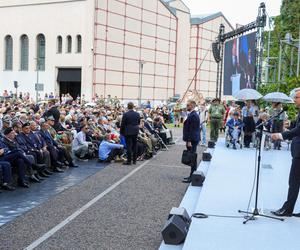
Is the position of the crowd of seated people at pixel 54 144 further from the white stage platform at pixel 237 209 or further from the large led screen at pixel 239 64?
the large led screen at pixel 239 64

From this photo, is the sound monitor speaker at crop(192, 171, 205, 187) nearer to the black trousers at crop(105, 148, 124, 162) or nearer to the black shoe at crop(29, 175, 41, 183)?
the black shoe at crop(29, 175, 41, 183)

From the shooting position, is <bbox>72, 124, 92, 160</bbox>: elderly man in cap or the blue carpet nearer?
the blue carpet

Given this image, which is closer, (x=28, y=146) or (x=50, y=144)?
(x=28, y=146)

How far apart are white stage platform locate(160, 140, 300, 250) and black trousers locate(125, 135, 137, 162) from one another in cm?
256

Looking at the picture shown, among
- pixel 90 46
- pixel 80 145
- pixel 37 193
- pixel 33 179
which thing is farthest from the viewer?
pixel 90 46

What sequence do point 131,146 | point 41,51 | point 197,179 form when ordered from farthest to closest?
point 41,51
point 131,146
point 197,179

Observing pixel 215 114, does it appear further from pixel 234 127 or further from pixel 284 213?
pixel 284 213

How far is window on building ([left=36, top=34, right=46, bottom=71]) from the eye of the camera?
1699 inches

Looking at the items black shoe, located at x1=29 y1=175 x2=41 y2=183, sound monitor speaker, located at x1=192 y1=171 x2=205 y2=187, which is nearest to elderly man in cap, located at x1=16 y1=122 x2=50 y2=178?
black shoe, located at x1=29 y1=175 x2=41 y2=183

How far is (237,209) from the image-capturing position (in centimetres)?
746

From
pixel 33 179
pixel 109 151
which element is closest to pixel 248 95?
pixel 109 151

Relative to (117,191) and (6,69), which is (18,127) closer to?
(117,191)

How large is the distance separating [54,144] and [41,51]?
3296 centimetres

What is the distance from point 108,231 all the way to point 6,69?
41860mm
